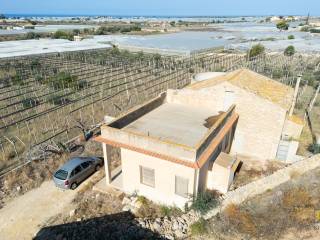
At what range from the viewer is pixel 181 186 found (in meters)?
12.8

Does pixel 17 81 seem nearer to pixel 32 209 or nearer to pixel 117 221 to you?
pixel 32 209

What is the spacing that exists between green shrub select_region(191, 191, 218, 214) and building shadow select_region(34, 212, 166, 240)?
7.00 ft

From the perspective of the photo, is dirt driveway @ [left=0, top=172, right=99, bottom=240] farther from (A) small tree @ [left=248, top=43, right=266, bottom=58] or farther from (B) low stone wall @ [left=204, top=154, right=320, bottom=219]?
(A) small tree @ [left=248, top=43, right=266, bottom=58]

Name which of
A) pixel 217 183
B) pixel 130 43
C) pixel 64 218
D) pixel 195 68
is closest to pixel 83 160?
pixel 64 218

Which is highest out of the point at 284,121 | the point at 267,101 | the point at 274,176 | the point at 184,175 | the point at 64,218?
the point at 267,101

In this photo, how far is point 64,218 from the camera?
44.4ft

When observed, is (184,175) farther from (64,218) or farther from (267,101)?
(267,101)

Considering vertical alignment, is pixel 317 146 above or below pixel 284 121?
below

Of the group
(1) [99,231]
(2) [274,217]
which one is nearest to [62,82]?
(1) [99,231]

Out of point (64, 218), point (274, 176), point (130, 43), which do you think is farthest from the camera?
point (130, 43)

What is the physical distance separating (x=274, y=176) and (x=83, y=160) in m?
11.4

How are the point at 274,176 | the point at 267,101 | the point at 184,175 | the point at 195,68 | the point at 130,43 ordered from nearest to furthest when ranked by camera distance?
the point at 184,175, the point at 274,176, the point at 267,101, the point at 195,68, the point at 130,43

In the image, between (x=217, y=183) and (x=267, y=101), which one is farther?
(x=267, y=101)

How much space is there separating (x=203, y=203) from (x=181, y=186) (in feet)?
4.38
